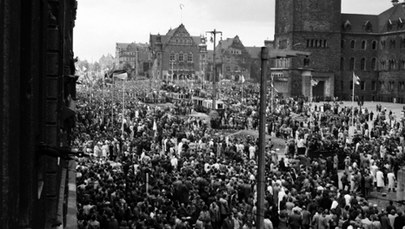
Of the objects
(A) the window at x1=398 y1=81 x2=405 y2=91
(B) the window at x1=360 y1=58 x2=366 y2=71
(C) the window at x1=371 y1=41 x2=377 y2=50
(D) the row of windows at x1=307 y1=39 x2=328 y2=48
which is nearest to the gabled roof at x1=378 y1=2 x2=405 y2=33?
(C) the window at x1=371 y1=41 x2=377 y2=50

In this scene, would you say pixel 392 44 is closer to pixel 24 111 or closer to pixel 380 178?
pixel 380 178

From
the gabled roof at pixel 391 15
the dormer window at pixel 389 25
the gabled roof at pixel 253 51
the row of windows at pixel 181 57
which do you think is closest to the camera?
the gabled roof at pixel 391 15

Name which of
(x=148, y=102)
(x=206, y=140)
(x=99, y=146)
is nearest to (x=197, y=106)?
(x=148, y=102)

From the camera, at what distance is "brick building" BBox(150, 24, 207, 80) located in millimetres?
144000

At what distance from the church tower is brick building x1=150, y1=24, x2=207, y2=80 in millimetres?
53331

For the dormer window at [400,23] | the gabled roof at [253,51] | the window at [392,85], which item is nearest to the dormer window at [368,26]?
the dormer window at [400,23]

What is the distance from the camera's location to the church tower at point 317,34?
89.9 metres

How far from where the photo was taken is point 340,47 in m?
93.8

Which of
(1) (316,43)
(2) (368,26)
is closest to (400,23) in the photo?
(2) (368,26)

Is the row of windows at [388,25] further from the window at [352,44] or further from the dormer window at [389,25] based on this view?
the window at [352,44]

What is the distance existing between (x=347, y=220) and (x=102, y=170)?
10.2 meters

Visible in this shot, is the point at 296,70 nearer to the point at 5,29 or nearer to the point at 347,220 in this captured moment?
the point at 347,220

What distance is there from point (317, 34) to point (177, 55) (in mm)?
58443

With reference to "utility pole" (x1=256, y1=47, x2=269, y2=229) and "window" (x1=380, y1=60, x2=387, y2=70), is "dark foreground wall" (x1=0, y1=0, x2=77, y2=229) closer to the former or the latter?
"utility pole" (x1=256, y1=47, x2=269, y2=229)
